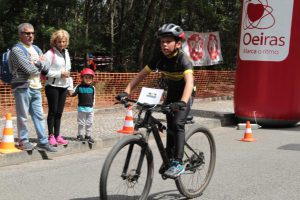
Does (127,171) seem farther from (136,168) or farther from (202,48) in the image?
(202,48)

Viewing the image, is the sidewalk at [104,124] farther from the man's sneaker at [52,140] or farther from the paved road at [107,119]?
the man's sneaker at [52,140]

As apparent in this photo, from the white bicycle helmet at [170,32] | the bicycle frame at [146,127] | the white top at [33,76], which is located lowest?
the bicycle frame at [146,127]

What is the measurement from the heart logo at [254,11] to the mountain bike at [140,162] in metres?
6.81

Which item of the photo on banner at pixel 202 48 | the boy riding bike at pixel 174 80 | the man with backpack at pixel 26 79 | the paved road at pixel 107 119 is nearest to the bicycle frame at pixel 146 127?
the boy riding bike at pixel 174 80

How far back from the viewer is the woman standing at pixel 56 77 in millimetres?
7727

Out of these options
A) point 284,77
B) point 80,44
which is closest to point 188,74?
point 284,77

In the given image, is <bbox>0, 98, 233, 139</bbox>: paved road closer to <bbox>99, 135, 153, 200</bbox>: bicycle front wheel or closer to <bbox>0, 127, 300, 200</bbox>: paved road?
<bbox>0, 127, 300, 200</bbox>: paved road

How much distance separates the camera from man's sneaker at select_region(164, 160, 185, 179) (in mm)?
5082

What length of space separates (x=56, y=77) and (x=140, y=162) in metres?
3.27

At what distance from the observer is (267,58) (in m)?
11.8

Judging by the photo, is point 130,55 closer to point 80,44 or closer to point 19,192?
point 80,44

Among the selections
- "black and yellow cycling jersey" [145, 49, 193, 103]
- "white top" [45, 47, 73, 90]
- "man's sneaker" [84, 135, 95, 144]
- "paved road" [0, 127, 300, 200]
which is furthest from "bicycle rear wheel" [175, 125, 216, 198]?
"man's sneaker" [84, 135, 95, 144]

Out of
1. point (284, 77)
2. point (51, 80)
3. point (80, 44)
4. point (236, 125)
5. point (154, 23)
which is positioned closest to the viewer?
point (51, 80)

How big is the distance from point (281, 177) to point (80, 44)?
1169cm
